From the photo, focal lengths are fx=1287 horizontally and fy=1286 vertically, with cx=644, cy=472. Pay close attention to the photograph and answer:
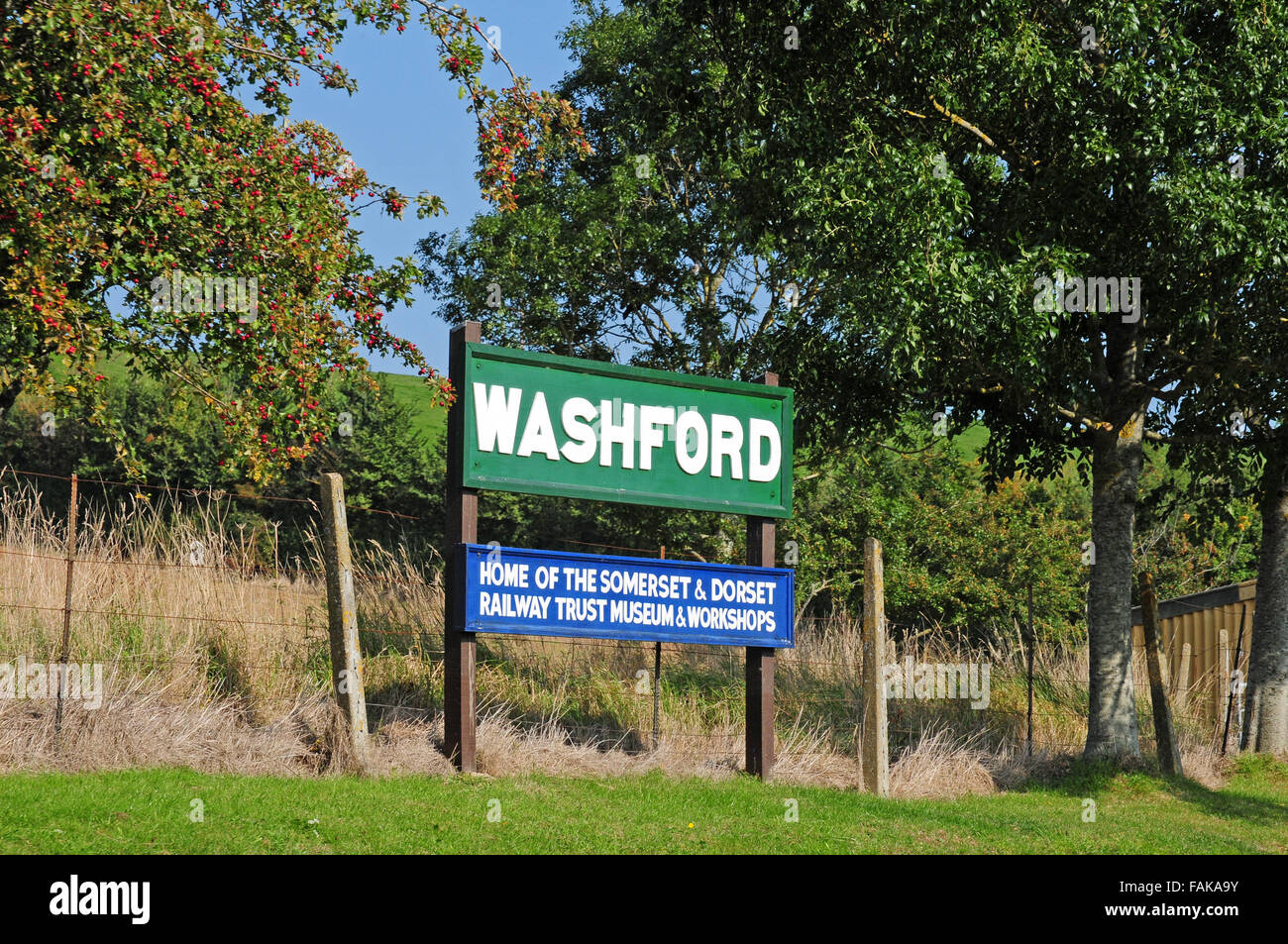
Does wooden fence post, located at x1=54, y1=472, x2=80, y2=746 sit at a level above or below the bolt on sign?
below

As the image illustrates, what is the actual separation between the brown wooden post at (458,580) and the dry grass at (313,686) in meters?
0.28

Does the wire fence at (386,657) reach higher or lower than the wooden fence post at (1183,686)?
higher

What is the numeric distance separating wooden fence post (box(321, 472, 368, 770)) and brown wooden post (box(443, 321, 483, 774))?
88cm

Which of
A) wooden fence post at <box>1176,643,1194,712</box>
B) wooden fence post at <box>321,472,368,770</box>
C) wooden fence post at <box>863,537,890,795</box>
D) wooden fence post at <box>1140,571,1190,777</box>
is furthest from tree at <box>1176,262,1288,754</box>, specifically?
wooden fence post at <box>321,472,368,770</box>

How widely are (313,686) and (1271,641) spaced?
41.8ft

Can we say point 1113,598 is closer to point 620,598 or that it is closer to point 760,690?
point 760,690

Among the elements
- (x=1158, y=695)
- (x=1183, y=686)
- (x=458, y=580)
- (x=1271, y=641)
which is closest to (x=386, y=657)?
(x=458, y=580)

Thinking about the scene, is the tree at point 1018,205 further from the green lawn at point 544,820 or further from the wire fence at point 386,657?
the green lawn at point 544,820

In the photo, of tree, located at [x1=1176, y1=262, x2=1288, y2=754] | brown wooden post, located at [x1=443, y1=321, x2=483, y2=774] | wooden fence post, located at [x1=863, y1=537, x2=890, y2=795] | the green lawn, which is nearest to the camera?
the green lawn

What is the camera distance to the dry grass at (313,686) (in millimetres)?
9641

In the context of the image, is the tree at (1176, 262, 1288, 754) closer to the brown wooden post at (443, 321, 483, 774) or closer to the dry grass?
the dry grass

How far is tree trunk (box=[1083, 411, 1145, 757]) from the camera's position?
14656 mm

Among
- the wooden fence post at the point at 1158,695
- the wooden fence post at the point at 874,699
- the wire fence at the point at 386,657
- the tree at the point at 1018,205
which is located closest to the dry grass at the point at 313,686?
the wire fence at the point at 386,657
